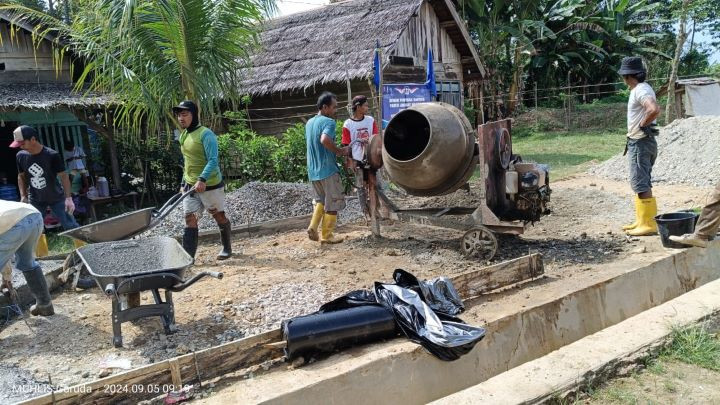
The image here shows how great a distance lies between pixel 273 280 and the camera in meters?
5.46

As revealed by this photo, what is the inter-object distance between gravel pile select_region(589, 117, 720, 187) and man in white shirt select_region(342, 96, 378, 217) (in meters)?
5.63

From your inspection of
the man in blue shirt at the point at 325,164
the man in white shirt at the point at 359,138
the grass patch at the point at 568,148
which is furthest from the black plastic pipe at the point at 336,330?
the grass patch at the point at 568,148

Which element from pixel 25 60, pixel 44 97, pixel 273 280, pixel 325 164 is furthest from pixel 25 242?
pixel 25 60

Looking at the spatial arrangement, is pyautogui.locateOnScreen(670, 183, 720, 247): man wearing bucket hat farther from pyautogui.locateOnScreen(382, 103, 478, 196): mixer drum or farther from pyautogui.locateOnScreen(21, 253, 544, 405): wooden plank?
pyautogui.locateOnScreen(21, 253, 544, 405): wooden plank

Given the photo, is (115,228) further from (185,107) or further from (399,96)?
(399,96)

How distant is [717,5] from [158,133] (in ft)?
86.7

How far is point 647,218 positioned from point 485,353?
3.32m

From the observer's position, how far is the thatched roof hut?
43.3ft

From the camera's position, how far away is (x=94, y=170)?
1189cm

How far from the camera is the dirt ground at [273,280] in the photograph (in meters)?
3.99

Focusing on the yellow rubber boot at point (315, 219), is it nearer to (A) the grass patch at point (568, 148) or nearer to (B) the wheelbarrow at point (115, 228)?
(B) the wheelbarrow at point (115, 228)

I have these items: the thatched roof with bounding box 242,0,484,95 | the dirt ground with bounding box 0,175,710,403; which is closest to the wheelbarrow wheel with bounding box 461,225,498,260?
the dirt ground with bounding box 0,175,710,403

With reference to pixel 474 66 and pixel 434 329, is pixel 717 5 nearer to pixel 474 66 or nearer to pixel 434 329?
pixel 474 66

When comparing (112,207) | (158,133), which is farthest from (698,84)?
(112,207)
